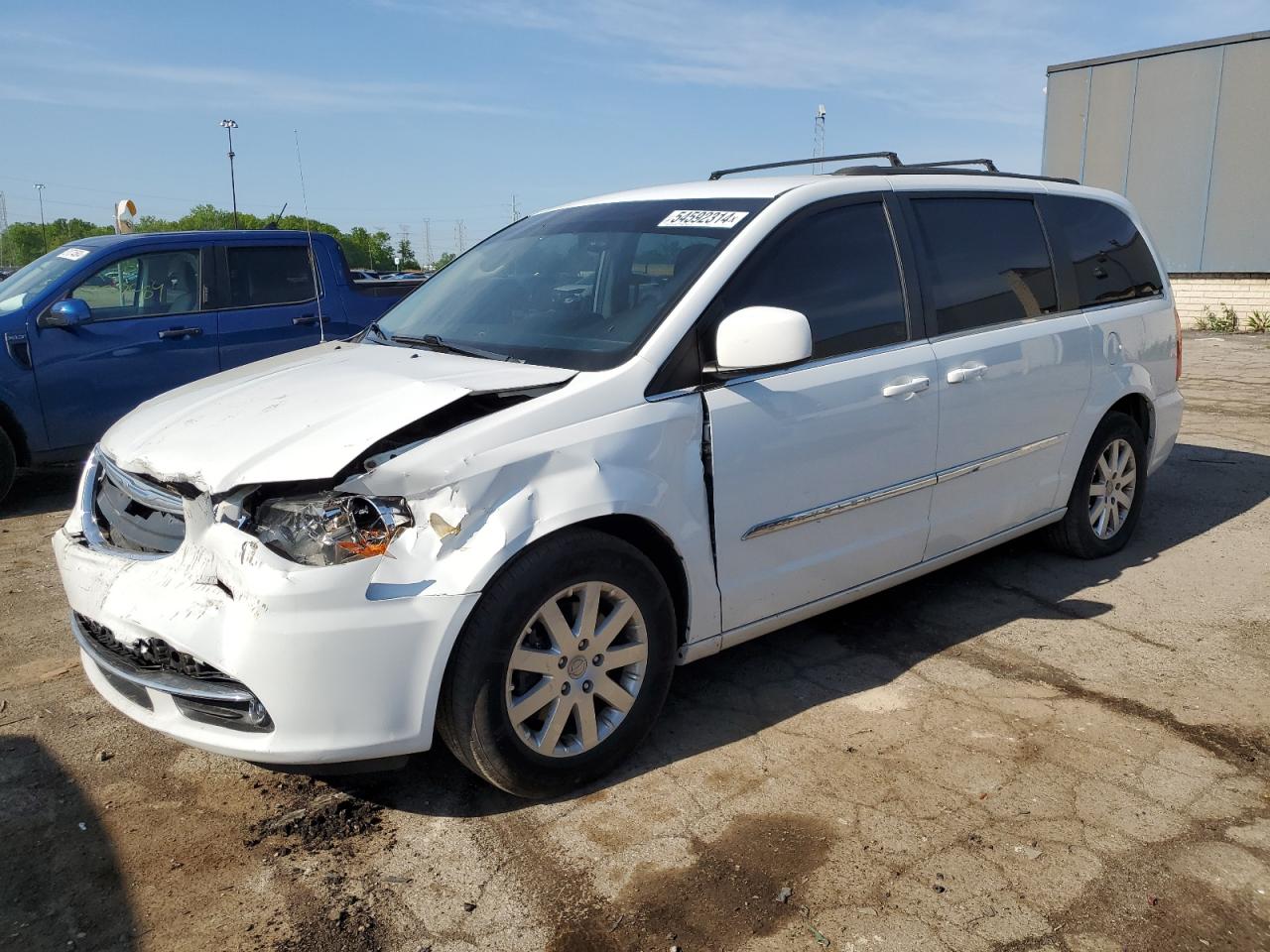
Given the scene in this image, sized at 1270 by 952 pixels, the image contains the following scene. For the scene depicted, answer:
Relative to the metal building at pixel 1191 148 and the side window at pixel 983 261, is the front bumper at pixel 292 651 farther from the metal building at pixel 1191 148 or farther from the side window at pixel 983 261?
the metal building at pixel 1191 148

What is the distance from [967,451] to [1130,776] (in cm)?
140

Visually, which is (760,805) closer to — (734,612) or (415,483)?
(734,612)

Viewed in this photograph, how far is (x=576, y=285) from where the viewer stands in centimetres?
368

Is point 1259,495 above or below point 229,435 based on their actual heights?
below

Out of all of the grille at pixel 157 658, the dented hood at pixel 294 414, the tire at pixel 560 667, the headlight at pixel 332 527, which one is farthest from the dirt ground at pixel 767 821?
the dented hood at pixel 294 414

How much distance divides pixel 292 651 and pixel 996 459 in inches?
115

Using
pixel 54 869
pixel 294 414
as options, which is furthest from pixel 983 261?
pixel 54 869

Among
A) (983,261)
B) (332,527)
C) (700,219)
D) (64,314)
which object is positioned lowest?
(332,527)

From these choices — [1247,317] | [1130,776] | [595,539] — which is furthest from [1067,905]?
[1247,317]

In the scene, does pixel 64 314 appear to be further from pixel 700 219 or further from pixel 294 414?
pixel 700 219

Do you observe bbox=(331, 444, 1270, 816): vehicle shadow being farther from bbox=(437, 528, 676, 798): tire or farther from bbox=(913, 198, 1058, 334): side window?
bbox=(913, 198, 1058, 334): side window

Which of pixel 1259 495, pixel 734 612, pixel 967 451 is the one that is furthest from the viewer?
pixel 1259 495

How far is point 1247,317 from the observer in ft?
57.7

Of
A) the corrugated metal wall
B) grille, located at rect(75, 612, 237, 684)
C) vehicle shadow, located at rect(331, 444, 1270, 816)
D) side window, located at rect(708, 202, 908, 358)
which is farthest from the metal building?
grille, located at rect(75, 612, 237, 684)
